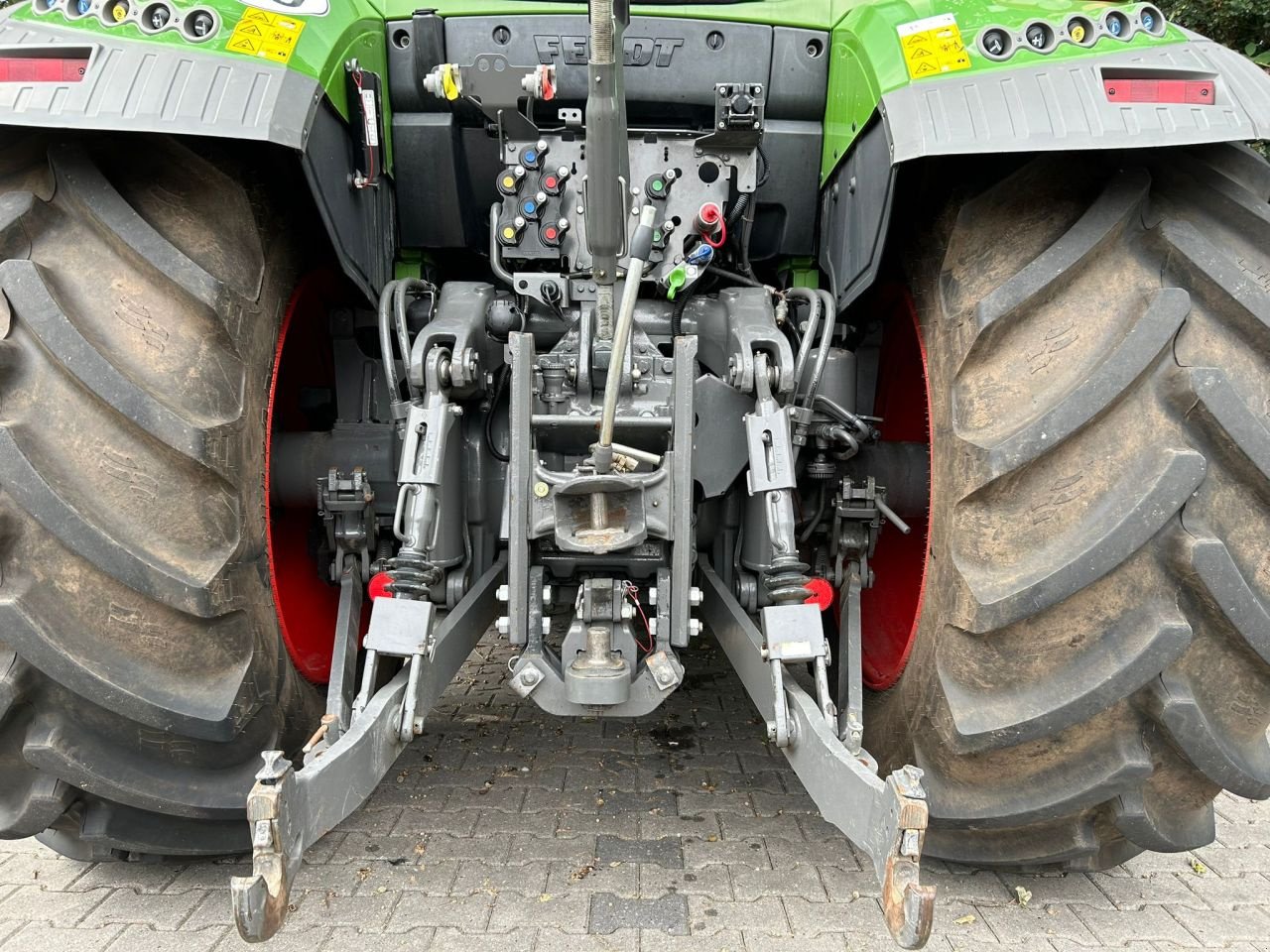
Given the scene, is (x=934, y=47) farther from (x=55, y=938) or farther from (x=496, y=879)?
(x=55, y=938)

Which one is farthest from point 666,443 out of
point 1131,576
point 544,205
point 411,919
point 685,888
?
point 411,919

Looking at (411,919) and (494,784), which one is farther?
(494,784)

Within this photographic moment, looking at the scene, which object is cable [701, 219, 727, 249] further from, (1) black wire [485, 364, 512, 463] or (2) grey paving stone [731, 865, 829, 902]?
(2) grey paving stone [731, 865, 829, 902]

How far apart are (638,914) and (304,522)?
58.5 inches

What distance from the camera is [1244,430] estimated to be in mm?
1601

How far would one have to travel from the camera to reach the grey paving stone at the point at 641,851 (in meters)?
2.35

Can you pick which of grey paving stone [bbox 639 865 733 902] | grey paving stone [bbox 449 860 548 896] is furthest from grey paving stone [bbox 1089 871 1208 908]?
grey paving stone [bbox 449 860 548 896]

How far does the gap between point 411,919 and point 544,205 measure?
1.80 metres

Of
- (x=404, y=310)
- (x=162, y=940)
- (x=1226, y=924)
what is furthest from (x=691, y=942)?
(x=404, y=310)

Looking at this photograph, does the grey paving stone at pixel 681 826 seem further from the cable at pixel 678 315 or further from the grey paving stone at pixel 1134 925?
the cable at pixel 678 315

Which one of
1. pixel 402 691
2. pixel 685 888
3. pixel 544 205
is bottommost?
pixel 685 888

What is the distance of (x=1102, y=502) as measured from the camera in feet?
5.42

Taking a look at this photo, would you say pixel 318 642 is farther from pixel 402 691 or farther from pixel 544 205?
pixel 544 205

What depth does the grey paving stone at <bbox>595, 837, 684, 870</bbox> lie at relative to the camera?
92.4 inches
